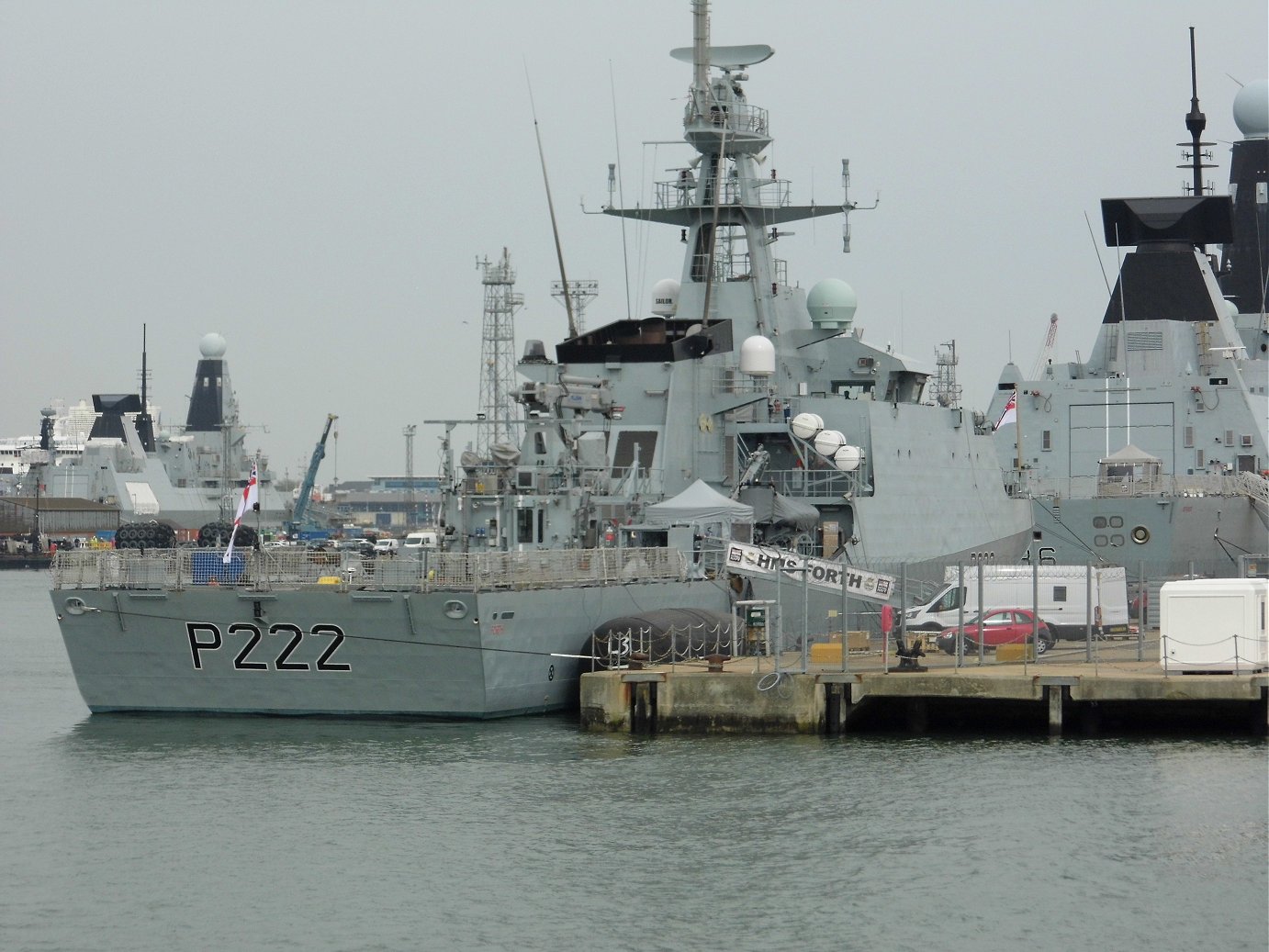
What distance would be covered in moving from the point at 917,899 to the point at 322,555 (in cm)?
1091

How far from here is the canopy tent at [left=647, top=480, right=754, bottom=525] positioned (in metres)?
27.2

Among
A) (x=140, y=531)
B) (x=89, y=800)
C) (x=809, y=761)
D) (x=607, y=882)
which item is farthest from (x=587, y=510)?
(x=140, y=531)

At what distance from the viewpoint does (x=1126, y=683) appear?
70.2 feet

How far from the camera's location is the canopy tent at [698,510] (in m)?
27.2

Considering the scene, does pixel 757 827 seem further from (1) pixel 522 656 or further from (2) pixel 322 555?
(2) pixel 322 555

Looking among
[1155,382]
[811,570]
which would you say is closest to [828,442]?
[811,570]

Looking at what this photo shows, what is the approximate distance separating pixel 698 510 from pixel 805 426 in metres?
3.09

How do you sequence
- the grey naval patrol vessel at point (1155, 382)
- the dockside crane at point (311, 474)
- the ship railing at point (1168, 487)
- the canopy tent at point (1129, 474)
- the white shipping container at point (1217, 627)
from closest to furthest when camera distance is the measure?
1. the white shipping container at point (1217, 627)
2. the ship railing at point (1168, 487)
3. the canopy tent at point (1129, 474)
4. the grey naval patrol vessel at point (1155, 382)
5. the dockside crane at point (311, 474)

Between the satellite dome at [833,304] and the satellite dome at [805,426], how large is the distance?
382 cm

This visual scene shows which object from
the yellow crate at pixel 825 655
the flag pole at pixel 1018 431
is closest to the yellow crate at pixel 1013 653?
the yellow crate at pixel 825 655

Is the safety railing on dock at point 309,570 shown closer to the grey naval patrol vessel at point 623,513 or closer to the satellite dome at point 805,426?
the grey naval patrol vessel at point 623,513

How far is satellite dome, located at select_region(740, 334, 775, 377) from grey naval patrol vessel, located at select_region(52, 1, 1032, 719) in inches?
1.3

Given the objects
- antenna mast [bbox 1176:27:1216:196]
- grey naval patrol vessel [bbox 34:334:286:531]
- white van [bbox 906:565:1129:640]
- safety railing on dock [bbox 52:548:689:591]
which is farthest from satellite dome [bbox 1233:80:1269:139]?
grey naval patrol vessel [bbox 34:334:286:531]

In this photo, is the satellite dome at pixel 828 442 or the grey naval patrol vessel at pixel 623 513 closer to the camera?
the grey naval patrol vessel at pixel 623 513
